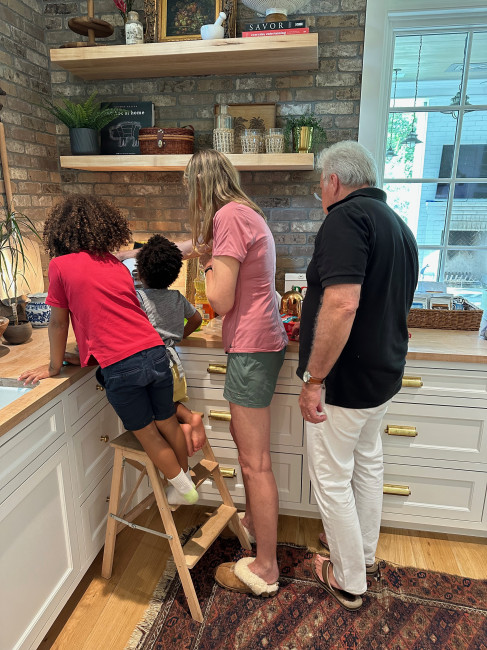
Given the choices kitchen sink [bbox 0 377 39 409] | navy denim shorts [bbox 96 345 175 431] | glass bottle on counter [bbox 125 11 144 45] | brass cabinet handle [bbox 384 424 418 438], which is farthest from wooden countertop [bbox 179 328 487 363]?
glass bottle on counter [bbox 125 11 144 45]

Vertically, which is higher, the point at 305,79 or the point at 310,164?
the point at 305,79

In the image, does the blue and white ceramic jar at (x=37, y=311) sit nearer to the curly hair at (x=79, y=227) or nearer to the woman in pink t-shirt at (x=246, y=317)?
the curly hair at (x=79, y=227)

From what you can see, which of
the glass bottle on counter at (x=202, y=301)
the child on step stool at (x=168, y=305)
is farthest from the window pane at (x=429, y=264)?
the child on step stool at (x=168, y=305)

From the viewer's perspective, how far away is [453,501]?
200 centimetres

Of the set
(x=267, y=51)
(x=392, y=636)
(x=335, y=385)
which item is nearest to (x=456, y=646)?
(x=392, y=636)

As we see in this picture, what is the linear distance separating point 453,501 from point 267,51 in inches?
83.2

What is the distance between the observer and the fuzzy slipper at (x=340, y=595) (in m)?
1.71

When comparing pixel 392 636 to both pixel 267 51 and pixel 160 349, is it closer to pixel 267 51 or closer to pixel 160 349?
pixel 160 349

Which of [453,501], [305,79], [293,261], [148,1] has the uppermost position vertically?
[148,1]

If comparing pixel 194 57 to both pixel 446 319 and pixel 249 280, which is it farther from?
pixel 446 319

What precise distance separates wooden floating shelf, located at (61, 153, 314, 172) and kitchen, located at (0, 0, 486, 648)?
225 mm

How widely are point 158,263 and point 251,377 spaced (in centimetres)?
51

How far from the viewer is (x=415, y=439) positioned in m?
1.98

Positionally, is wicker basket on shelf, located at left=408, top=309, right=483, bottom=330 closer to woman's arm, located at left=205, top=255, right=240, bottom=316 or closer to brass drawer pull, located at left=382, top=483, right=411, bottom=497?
brass drawer pull, located at left=382, top=483, right=411, bottom=497
